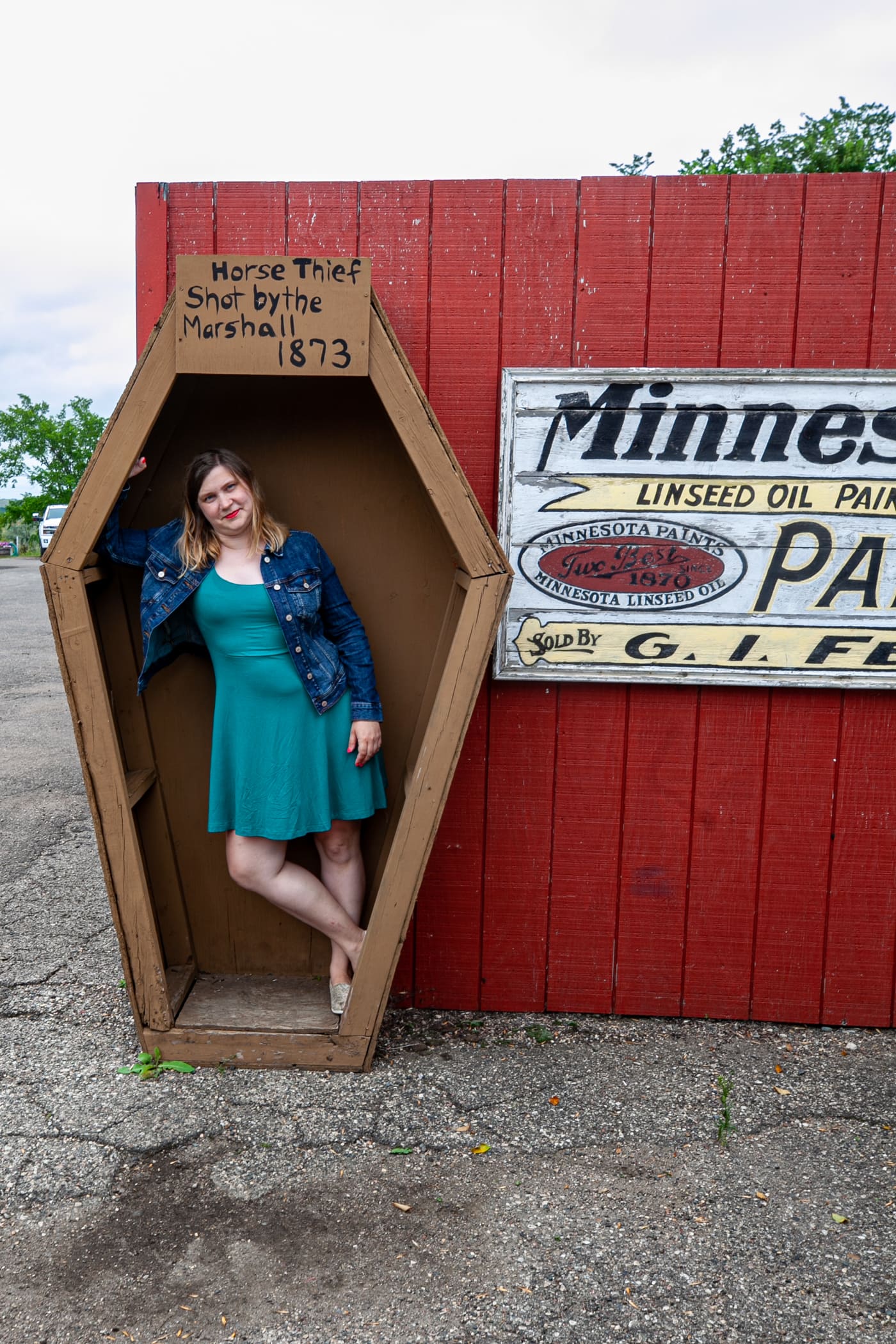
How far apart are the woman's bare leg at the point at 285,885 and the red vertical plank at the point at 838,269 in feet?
7.87

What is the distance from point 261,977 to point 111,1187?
109 centimetres

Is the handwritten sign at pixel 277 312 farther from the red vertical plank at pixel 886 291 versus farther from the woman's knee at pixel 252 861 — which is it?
the red vertical plank at pixel 886 291

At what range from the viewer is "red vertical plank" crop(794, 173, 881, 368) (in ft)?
10.4

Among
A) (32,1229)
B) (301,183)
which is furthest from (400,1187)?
(301,183)

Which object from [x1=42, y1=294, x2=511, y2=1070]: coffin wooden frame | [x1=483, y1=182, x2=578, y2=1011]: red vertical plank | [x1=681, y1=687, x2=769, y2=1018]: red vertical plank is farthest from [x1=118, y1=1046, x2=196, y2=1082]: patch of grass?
[x1=681, y1=687, x2=769, y2=1018]: red vertical plank

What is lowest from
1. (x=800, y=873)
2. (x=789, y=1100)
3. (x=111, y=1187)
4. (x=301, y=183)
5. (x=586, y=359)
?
(x=789, y=1100)

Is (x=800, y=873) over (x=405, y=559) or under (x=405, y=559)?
under

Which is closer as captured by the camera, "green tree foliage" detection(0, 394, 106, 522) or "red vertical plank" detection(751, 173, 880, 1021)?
"red vertical plank" detection(751, 173, 880, 1021)

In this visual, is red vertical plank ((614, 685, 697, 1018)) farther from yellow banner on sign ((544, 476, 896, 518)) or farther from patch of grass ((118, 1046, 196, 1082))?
patch of grass ((118, 1046, 196, 1082))

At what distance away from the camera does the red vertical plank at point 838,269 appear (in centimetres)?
317

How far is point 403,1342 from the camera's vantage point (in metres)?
2.12

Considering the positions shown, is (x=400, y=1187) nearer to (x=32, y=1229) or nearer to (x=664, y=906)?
(x=32, y=1229)

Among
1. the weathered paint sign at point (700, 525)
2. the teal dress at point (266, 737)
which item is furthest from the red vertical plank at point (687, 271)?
the teal dress at point (266, 737)

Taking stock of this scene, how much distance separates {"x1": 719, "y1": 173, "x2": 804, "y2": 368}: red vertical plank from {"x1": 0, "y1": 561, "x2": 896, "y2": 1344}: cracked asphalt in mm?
2416
